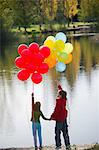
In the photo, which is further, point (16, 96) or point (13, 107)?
point (16, 96)

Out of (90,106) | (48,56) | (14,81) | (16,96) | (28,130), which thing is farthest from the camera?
(14,81)

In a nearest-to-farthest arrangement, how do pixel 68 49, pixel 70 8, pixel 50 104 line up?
pixel 68 49 → pixel 50 104 → pixel 70 8

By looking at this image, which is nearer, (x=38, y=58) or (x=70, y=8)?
(x=38, y=58)

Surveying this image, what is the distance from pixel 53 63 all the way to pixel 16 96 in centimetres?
936

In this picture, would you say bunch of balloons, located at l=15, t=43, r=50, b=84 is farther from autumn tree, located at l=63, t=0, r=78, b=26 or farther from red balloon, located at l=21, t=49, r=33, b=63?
autumn tree, located at l=63, t=0, r=78, b=26

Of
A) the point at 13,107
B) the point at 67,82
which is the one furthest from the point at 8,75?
the point at 13,107

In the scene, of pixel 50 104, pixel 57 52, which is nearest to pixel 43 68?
pixel 57 52

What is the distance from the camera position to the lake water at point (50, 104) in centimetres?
1284

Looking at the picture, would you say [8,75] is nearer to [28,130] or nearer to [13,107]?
[13,107]

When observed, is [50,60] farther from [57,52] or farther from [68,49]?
[68,49]

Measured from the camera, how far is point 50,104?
1659 cm

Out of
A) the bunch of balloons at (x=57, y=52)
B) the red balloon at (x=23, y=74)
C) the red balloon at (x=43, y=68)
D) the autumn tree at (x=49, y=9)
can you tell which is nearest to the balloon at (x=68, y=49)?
the bunch of balloons at (x=57, y=52)

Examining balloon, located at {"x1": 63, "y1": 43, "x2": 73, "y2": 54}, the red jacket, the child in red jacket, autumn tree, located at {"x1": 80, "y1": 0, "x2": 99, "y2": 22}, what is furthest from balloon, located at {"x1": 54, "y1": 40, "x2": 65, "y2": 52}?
autumn tree, located at {"x1": 80, "y1": 0, "x2": 99, "y2": 22}

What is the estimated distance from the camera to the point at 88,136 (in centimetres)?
1256
